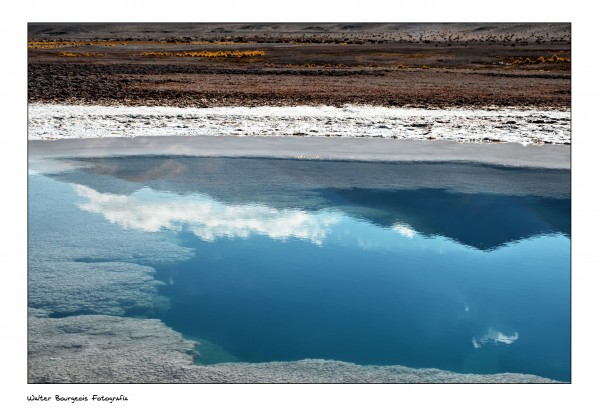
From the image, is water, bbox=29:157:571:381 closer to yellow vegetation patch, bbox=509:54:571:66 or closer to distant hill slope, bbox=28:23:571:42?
yellow vegetation patch, bbox=509:54:571:66

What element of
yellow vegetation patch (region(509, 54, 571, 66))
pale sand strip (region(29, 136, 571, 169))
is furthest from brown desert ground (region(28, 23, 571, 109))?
pale sand strip (region(29, 136, 571, 169))

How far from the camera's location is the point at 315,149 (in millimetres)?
11375

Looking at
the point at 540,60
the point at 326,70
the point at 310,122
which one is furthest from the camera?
the point at 540,60

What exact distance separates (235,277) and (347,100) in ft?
39.2

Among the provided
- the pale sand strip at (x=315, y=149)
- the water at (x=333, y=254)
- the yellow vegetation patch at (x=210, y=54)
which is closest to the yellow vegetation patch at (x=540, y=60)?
→ the yellow vegetation patch at (x=210, y=54)

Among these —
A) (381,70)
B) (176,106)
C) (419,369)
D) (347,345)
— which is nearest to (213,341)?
(347,345)

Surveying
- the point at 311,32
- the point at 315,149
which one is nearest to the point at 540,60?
the point at 315,149

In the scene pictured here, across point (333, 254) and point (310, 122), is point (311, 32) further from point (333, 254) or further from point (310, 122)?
point (333, 254)

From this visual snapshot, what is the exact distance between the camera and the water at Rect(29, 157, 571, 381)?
511cm

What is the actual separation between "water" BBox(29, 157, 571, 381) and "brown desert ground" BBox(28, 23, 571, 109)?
420cm

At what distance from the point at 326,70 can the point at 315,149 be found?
1430 centimetres

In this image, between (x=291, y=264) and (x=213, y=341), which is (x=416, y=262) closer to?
(x=291, y=264)

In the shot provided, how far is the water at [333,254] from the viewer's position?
511cm

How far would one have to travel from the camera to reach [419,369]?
470 centimetres
